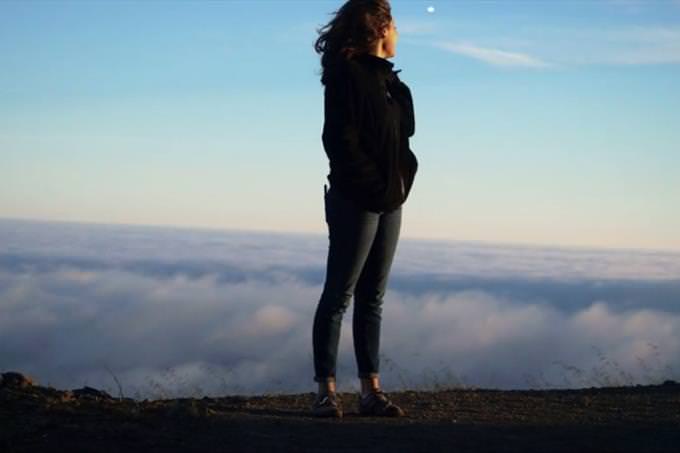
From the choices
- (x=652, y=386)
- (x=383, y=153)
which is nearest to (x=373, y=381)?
(x=383, y=153)

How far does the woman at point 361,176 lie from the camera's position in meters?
5.14

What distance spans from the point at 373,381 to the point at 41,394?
2.00 m

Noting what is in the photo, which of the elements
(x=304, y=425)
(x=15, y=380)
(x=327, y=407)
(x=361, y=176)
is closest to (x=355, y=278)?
(x=361, y=176)

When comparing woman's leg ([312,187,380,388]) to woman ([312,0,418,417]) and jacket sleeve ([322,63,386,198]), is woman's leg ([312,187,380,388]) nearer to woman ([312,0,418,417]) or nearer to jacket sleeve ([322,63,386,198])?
woman ([312,0,418,417])

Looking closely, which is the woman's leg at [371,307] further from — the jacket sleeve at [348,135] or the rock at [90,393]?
the rock at [90,393]

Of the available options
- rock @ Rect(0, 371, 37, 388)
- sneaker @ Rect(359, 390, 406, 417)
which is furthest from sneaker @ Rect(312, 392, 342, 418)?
rock @ Rect(0, 371, 37, 388)

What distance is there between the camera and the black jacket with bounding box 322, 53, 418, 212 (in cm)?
512

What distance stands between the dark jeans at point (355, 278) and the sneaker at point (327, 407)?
10 cm

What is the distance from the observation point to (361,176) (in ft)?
16.9

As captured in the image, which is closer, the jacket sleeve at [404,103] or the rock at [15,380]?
the jacket sleeve at [404,103]

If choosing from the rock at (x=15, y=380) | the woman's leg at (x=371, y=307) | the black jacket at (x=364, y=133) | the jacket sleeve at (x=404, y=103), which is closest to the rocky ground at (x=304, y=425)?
the rock at (x=15, y=380)

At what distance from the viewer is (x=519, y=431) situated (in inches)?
193

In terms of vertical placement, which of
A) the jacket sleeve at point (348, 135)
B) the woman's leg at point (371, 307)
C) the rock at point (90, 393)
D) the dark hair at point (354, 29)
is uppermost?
the dark hair at point (354, 29)

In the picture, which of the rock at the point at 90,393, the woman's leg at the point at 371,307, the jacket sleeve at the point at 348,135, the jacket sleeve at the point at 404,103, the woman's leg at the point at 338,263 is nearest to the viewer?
the jacket sleeve at the point at 348,135
